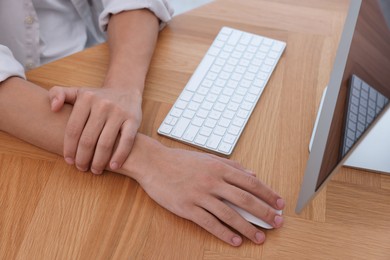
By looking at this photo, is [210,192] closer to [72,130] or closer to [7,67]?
[72,130]

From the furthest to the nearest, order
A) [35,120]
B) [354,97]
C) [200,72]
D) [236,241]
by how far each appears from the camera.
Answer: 1. [200,72]
2. [35,120]
3. [236,241]
4. [354,97]

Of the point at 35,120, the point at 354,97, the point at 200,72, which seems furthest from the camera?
the point at 200,72

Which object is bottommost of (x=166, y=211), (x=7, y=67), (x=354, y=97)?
(x=166, y=211)

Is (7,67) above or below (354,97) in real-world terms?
below

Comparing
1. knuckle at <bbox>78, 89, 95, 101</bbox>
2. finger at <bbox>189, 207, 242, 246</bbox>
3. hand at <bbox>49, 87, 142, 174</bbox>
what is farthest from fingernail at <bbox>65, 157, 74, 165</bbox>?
finger at <bbox>189, 207, 242, 246</bbox>

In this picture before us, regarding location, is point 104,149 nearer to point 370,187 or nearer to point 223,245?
point 223,245

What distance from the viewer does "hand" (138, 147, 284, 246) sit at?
0.73 metres

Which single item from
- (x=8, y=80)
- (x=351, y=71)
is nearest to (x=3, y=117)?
(x=8, y=80)

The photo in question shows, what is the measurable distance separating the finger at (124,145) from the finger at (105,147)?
0.01 m

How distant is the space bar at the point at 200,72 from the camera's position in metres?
0.91

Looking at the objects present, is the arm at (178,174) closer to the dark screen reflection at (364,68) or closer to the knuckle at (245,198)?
the knuckle at (245,198)

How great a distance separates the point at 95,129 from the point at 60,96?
88 millimetres

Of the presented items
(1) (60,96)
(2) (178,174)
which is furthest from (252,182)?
(1) (60,96)

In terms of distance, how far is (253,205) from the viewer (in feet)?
2.42
